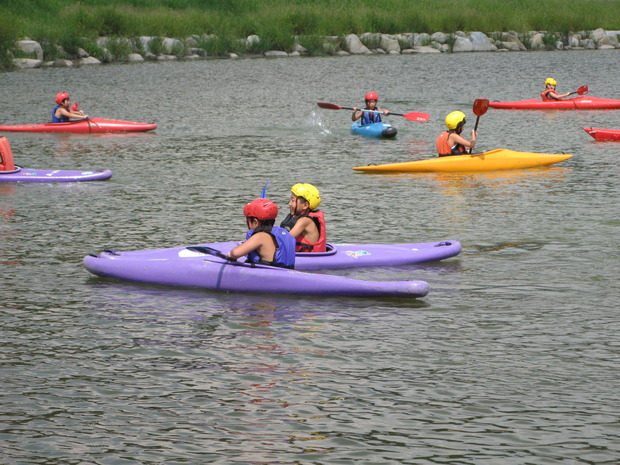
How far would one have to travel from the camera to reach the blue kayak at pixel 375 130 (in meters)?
21.4

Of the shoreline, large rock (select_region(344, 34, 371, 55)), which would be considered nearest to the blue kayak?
the shoreline

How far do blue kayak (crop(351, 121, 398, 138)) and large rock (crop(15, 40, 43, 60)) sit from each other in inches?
798

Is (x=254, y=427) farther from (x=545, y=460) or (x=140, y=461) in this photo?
(x=545, y=460)

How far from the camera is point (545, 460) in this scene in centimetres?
616

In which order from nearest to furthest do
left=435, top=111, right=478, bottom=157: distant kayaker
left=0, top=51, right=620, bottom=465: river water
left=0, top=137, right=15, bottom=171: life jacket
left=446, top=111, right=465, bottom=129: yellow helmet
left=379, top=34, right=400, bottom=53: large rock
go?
left=0, top=51, right=620, bottom=465: river water
left=0, top=137, right=15, bottom=171: life jacket
left=446, top=111, right=465, bottom=129: yellow helmet
left=435, top=111, right=478, bottom=157: distant kayaker
left=379, top=34, right=400, bottom=53: large rock

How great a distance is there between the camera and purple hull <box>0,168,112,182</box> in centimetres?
1583

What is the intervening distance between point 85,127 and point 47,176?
6.36 m

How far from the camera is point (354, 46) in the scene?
4706 centimetres

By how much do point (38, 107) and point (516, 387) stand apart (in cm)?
2178

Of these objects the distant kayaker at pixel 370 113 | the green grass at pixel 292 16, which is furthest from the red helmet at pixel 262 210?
the green grass at pixel 292 16

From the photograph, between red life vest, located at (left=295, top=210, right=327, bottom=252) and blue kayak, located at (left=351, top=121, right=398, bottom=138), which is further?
blue kayak, located at (left=351, top=121, right=398, bottom=138)

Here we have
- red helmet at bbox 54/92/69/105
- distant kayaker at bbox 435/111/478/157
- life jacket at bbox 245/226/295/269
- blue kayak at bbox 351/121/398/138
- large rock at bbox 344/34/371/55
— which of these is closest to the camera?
life jacket at bbox 245/226/295/269

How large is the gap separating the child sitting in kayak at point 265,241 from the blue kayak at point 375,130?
1204 centimetres

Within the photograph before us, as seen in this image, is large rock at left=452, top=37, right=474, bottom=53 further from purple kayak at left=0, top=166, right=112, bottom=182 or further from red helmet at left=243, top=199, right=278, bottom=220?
red helmet at left=243, top=199, right=278, bottom=220
